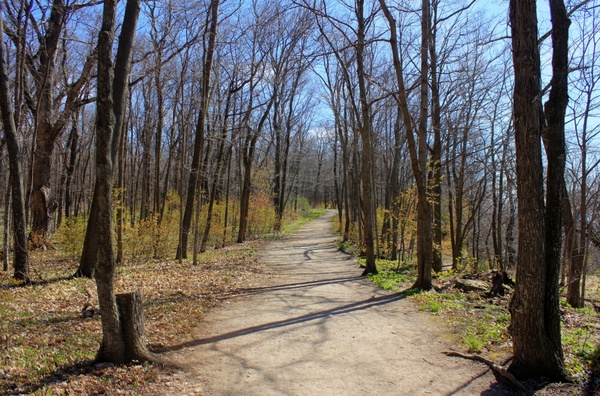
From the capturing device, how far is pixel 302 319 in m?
6.80

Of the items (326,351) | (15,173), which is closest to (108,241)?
(326,351)

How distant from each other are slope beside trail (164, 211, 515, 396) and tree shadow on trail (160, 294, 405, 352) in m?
0.02

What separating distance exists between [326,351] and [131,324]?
8.41 ft

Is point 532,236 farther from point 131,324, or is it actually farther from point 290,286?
point 290,286

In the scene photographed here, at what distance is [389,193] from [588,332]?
15.2 meters

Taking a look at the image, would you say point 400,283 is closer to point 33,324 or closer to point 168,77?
point 33,324

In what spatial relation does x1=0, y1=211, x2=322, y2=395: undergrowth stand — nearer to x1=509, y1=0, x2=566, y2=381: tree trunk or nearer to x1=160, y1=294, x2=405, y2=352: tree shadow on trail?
x1=160, y1=294, x2=405, y2=352: tree shadow on trail

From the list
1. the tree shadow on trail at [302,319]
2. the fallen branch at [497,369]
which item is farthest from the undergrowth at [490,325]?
the tree shadow on trail at [302,319]

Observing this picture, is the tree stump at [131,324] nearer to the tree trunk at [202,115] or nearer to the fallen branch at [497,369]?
the fallen branch at [497,369]

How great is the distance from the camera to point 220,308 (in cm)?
754

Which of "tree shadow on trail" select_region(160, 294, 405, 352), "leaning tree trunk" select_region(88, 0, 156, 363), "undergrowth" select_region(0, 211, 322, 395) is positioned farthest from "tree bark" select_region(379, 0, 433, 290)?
"leaning tree trunk" select_region(88, 0, 156, 363)

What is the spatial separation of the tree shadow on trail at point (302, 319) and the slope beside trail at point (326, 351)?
16 millimetres

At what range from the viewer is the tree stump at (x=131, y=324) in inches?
170

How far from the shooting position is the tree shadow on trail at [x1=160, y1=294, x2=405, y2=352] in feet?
18.2
